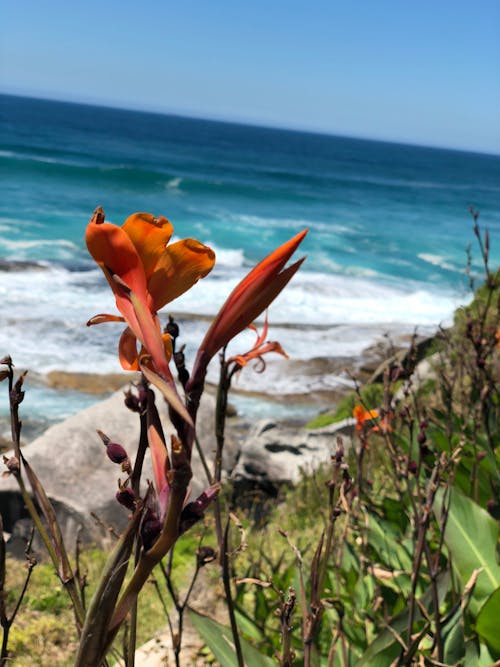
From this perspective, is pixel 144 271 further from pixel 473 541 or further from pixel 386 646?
pixel 473 541

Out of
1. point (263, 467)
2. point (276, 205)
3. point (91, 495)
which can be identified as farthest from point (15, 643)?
point (276, 205)

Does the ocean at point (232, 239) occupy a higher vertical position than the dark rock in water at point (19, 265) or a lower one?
higher

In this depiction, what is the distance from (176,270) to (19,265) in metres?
18.6

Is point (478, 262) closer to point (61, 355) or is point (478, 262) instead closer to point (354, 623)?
point (61, 355)

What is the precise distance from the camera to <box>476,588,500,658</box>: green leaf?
1546 mm

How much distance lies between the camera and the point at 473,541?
1.90 m

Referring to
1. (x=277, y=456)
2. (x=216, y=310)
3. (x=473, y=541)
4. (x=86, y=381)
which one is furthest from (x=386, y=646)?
(x=216, y=310)

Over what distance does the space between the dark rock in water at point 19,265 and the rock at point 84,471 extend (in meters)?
12.3

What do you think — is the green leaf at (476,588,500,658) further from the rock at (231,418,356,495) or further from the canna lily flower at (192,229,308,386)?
the rock at (231,418,356,495)

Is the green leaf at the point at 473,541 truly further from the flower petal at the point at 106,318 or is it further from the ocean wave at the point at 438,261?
the ocean wave at the point at 438,261

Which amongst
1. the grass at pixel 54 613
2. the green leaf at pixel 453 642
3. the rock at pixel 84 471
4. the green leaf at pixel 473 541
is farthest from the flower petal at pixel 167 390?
the rock at pixel 84 471

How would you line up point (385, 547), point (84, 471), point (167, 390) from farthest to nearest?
point (84, 471) < point (385, 547) < point (167, 390)

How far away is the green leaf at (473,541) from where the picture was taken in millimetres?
1865

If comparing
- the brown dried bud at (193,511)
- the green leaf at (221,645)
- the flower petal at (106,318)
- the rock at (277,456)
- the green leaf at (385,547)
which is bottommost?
the rock at (277,456)
